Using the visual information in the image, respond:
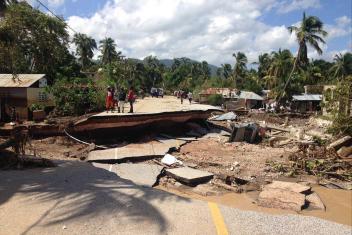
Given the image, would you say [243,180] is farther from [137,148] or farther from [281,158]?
[137,148]

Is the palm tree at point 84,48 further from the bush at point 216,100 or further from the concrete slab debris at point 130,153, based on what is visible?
the concrete slab debris at point 130,153

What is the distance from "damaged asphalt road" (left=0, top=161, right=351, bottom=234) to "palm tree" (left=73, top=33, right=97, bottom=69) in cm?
5998

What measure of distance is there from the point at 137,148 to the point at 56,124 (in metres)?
4.08

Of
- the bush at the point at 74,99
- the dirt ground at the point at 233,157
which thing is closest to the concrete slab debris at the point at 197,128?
the dirt ground at the point at 233,157

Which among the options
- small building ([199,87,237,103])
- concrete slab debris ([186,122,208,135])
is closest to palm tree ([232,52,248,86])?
small building ([199,87,237,103])

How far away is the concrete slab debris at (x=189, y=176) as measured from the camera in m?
10.6

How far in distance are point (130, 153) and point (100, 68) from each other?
24953mm

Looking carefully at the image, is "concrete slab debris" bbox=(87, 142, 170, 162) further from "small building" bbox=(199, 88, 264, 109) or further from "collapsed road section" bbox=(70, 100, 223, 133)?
"small building" bbox=(199, 88, 264, 109)

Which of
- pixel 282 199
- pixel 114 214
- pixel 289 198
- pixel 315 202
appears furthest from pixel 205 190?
pixel 114 214

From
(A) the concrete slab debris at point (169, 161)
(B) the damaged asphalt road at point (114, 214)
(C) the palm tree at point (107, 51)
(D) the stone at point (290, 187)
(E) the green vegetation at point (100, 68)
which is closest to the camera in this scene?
(B) the damaged asphalt road at point (114, 214)

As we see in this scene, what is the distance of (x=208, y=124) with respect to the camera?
2256 cm

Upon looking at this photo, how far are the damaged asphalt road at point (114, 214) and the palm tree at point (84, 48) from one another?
60.0 meters

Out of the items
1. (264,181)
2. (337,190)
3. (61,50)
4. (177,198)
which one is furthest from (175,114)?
(61,50)

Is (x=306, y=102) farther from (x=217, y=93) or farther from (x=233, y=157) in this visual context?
(x=233, y=157)
